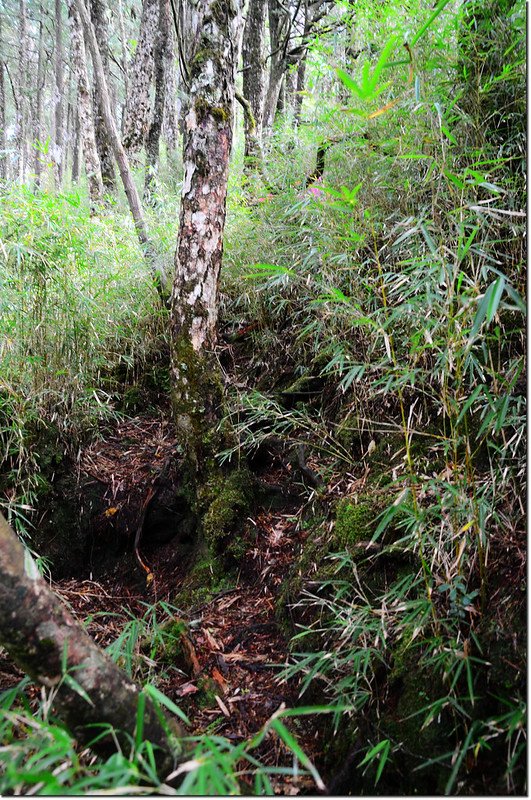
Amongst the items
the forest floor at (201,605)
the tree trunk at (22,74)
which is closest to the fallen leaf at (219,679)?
the forest floor at (201,605)

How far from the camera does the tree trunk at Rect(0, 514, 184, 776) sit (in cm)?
95

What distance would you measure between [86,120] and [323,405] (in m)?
5.65

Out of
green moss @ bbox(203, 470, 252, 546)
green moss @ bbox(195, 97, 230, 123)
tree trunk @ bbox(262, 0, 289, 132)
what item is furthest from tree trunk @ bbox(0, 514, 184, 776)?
tree trunk @ bbox(262, 0, 289, 132)

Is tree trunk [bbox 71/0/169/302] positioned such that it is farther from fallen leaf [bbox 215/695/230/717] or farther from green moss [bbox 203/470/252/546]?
fallen leaf [bbox 215/695/230/717]

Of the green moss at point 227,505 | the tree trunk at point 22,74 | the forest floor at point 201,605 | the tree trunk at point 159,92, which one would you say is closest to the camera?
the forest floor at point 201,605

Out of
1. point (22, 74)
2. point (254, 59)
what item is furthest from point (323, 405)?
point (22, 74)

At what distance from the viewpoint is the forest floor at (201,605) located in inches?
63.9

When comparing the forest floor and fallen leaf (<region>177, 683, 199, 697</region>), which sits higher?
the forest floor

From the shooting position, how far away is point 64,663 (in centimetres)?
96

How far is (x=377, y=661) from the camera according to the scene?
4.64ft

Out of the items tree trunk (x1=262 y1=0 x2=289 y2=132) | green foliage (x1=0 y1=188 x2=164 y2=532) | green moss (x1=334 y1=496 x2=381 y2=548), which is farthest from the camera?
tree trunk (x1=262 y1=0 x2=289 y2=132)

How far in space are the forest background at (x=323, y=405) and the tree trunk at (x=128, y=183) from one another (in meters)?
0.03

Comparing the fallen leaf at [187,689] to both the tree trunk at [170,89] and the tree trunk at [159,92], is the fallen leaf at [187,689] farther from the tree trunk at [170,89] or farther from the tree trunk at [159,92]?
the tree trunk at [170,89]

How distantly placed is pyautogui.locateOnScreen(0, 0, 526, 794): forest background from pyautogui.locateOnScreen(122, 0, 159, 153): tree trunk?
2.25 m
